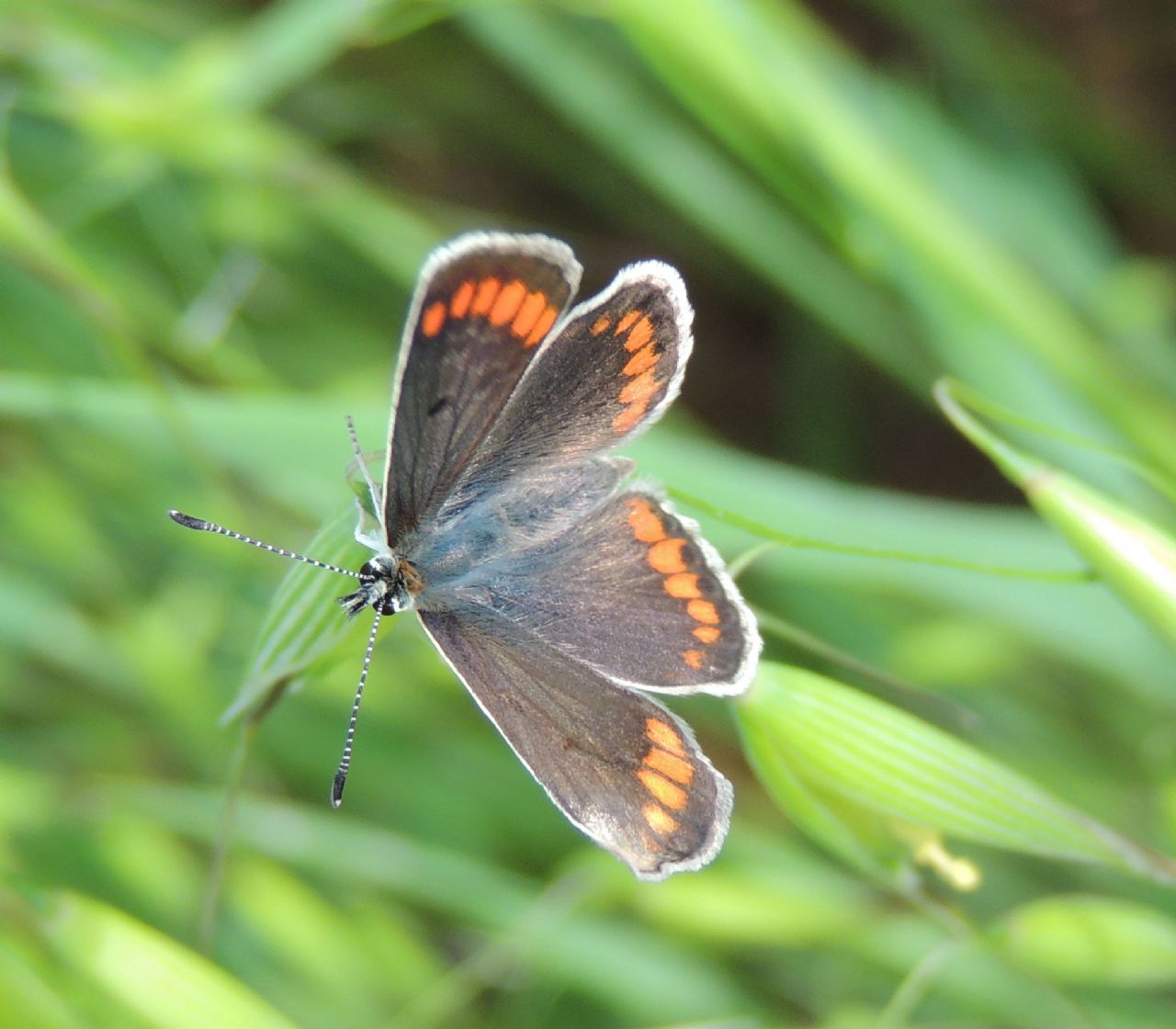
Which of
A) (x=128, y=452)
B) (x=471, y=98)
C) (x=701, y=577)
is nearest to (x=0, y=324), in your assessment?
(x=128, y=452)

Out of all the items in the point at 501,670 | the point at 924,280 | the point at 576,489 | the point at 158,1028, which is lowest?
the point at 158,1028

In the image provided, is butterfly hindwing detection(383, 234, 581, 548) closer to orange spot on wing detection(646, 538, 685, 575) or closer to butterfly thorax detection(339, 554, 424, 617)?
butterfly thorax detection(339, 554, 424, 617)

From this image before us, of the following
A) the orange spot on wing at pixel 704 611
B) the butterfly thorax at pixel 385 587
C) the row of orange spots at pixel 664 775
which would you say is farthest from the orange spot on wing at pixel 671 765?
the butterfly thorax at pixel 385 587

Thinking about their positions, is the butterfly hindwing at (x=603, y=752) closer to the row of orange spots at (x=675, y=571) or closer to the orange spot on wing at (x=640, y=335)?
the row of orange spots at (x=675, y=571)

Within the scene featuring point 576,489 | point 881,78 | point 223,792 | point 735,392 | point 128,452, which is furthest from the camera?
point 735,392

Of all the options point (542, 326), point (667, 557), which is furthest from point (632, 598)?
point (542, 326)

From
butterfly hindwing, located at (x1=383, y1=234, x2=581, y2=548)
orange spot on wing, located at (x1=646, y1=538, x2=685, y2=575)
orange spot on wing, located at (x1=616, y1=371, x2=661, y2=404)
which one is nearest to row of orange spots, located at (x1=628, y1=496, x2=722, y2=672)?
orange spot on wing, located at (x1=646, y1=538, x2=685, y2=575)

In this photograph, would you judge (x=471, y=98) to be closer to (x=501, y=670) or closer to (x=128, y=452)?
(x=128, y=452)
